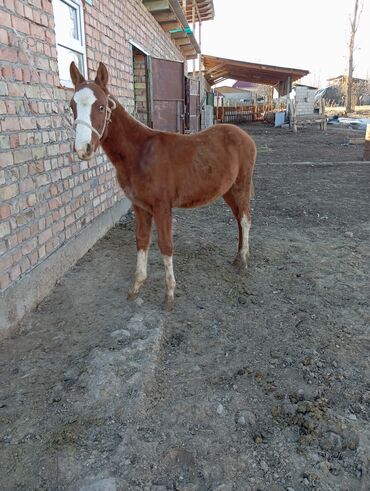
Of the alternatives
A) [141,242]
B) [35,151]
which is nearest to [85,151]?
[35,151]

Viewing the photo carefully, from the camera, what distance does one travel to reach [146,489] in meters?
1.73

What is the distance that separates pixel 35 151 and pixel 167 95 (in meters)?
5.64

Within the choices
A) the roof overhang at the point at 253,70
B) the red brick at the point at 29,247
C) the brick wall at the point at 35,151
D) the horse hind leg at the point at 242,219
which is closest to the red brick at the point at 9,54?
the brick wall at the point at 35,151

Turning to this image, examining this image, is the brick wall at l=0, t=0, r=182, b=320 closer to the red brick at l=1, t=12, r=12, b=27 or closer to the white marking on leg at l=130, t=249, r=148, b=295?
the red brick at l=1, t=12, r=12, b=27

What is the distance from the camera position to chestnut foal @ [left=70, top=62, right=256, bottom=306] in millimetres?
2754

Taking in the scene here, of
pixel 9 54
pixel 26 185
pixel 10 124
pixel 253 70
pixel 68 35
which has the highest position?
pixel 253 70

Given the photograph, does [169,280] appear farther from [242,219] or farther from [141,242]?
[242,219]

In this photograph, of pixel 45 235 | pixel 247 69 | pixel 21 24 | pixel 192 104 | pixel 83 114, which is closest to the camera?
pixel 83 114

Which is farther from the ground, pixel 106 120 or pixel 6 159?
pixel 106 120

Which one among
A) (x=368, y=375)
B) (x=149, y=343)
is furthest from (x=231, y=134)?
(x=368, y=375)

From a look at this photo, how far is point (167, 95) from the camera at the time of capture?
8258 mm

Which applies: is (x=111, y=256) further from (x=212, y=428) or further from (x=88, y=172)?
(x=212, y=428)

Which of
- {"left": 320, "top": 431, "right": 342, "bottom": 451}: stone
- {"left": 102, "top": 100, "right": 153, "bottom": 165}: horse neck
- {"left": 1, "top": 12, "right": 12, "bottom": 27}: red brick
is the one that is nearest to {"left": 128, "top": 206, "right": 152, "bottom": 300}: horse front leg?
{"left": 102, "top": 100, "right": 153, "bottom": 165}: horse neck

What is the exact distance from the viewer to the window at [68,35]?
3.97 metres
